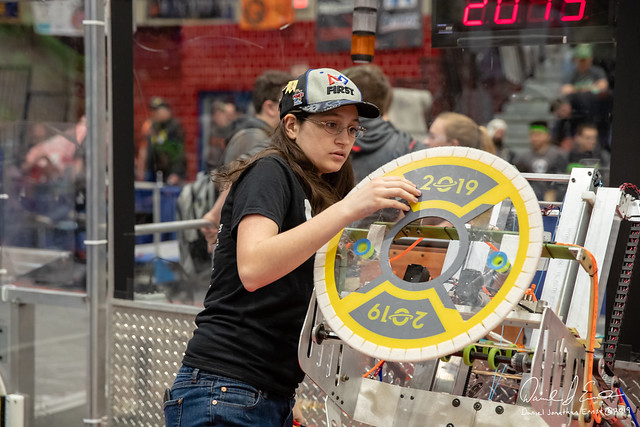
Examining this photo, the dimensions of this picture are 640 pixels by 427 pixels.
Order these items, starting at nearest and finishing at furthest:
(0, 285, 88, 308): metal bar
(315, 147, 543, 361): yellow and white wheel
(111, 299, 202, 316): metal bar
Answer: (315, 147, 543, 361): yellow and white wheel → (111, 299, 202, 316): metal bar → (0, 285, 88, 308): metal bar

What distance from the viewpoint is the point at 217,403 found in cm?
202

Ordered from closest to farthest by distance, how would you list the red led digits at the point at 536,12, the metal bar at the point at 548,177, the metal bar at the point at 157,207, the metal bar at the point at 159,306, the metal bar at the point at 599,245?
the metal bar at the point at 599,245
the metal bar at the point at 548,177
the red led digits at the point at 536,12
the metal bar at the point at 159,306
the metal bar at the point at 157,207

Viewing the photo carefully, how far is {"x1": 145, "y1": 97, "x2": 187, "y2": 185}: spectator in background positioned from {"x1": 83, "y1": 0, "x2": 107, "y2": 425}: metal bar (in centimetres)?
65

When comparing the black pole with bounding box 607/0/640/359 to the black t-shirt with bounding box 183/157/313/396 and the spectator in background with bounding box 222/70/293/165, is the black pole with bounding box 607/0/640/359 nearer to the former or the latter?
the black t-shirt with bounding box 183/157/313/396

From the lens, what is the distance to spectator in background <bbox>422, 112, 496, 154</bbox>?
14.0ft

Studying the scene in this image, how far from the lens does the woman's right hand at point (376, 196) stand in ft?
5.80

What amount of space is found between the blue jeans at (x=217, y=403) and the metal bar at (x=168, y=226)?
7.18ft

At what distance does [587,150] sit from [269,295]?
249 cm

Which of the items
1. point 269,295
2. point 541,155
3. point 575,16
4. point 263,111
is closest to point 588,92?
point 541,155

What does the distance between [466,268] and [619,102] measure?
1.63 meters

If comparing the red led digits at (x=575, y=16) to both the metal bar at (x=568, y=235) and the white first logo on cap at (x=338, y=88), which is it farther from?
the white first logo on cap at (x=338, y=88)

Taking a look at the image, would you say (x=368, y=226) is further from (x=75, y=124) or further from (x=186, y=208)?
(x=186, y=208)

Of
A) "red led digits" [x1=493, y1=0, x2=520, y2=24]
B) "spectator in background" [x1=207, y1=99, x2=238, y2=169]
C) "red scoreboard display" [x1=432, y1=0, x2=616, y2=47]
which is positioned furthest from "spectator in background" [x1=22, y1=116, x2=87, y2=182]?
"red led digits" [x1=493, y1=0, x2=520, y2=24]

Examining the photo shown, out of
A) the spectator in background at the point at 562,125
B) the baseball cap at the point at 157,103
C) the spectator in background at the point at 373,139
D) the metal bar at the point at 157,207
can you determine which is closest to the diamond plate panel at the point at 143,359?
the metal bar at the point at 157,207
